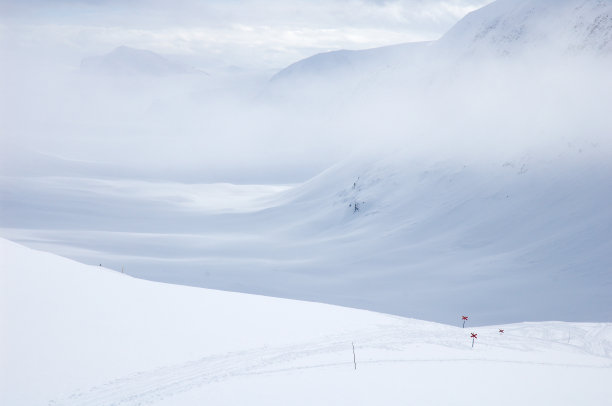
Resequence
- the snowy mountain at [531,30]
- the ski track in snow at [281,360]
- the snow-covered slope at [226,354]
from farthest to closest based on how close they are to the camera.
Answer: the snowy mountain at [531,30] < the snow-covered slope at [226,354] < the ski track in snow at [281,360]

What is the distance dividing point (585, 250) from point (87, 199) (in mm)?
85424

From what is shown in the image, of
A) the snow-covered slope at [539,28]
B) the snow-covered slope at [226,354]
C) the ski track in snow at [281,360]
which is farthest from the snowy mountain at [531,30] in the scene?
the snow-covered slope at [226,354]

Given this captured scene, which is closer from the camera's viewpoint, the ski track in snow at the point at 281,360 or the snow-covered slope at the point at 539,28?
the ski track in snow at the point at 281,360

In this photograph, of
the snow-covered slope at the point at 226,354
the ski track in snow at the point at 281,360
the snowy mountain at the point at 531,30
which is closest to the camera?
the ski track in snow at the point at 281,360

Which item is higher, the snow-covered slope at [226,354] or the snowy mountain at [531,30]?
the snowy mountain at [531,30]

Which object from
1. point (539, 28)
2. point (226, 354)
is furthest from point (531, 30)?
point (226, 354)

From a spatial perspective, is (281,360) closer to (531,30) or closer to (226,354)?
(226,354)

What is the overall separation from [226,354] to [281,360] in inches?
70.0

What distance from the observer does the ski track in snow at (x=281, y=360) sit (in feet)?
44.7

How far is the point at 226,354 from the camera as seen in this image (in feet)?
55.1

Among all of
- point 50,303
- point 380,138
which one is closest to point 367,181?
Answer: point 380,138

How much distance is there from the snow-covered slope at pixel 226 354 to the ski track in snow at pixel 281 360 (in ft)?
0.15

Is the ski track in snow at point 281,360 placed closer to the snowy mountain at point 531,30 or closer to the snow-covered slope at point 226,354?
the snow-covered slope at point 226,354

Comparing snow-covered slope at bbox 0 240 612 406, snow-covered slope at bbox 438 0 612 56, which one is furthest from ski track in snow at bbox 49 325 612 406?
snow-covered slope at bbox 438 0 612 56
